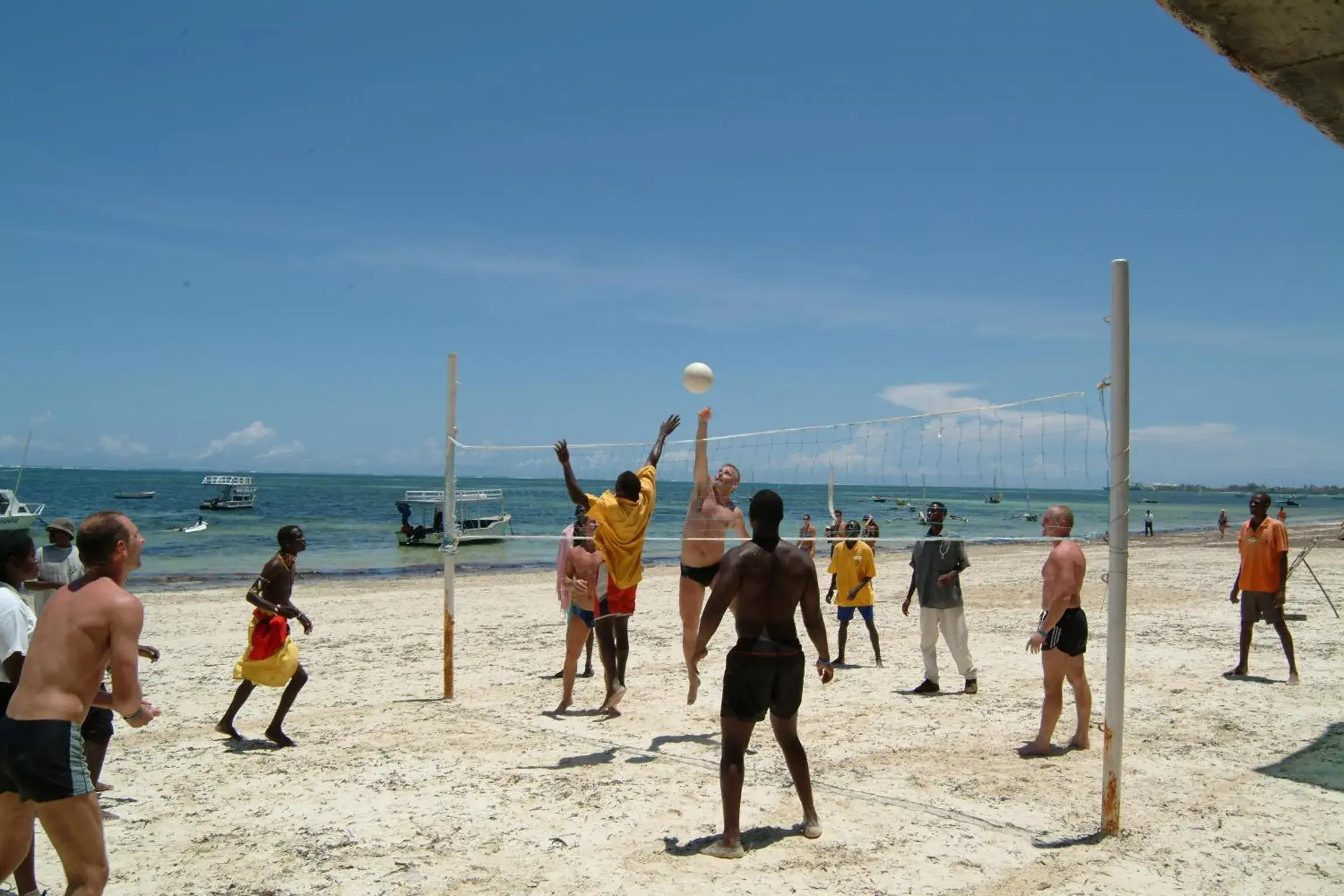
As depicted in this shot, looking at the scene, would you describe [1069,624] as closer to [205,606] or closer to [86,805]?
[86,805]

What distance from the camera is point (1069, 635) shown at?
5637 millimetres

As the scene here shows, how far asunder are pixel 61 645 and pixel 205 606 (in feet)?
41.7

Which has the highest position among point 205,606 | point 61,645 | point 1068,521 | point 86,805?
point 1068,521

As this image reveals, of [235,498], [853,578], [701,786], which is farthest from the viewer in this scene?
[235,498]

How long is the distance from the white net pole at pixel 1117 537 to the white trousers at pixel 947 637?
303 cm

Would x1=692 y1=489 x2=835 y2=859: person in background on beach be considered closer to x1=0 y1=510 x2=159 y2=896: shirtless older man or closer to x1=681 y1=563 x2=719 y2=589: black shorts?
x1=681 y1=563 x2=719 y2=589: black shorts

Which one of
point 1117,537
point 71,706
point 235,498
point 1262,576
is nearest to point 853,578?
point 1262,576

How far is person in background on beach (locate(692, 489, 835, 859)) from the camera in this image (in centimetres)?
420

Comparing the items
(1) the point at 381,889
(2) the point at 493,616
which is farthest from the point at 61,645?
(2) the point at 493,616

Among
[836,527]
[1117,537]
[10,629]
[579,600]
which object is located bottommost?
[579,600]

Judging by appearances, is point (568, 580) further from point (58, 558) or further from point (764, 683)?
point (58, 558)

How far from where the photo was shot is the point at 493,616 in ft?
43.2

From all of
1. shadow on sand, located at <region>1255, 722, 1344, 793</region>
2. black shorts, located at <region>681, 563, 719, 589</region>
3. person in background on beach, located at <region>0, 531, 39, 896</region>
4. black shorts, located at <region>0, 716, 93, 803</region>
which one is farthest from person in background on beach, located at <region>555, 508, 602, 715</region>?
shadow on sand, located at <region>1255, 722, 1344, 793</region>

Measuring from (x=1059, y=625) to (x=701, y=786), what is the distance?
94.9 inches
